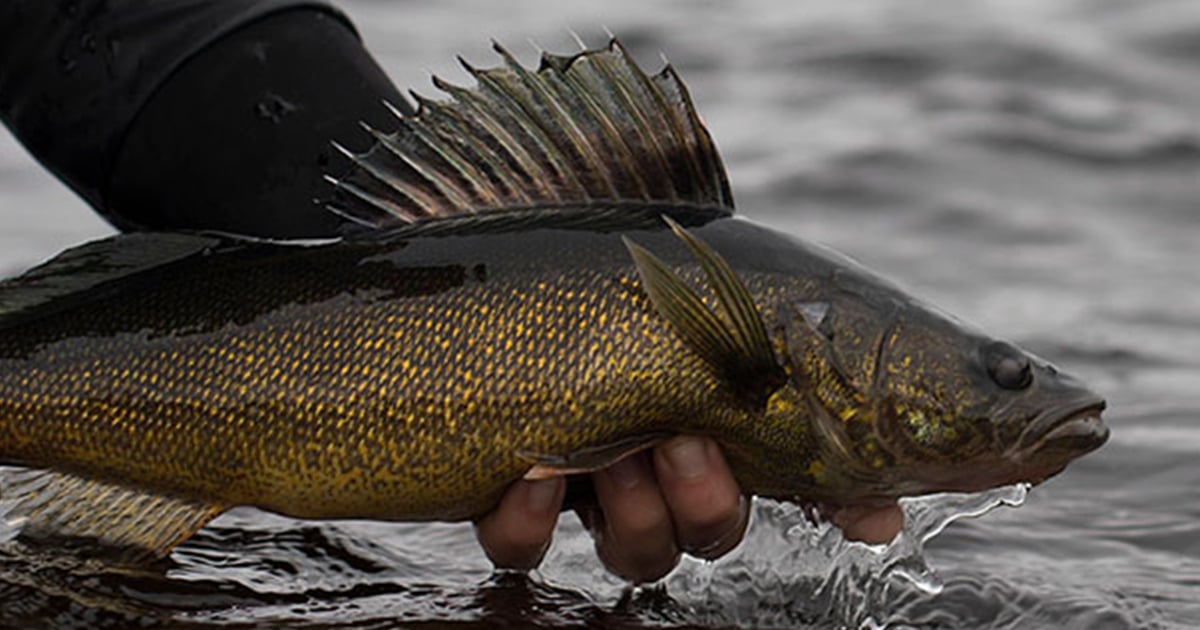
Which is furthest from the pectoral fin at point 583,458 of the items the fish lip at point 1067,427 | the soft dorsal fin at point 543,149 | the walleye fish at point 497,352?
the fish lip at point 1067,427

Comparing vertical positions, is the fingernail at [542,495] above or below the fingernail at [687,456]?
below

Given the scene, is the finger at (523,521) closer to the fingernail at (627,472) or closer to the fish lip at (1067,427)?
the fingernail at (627,472)

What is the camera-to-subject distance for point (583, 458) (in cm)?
390

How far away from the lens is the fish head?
3.94 meters

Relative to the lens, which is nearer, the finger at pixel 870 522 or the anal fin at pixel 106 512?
the anal fin at pixel 106 512

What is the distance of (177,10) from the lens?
4.97m

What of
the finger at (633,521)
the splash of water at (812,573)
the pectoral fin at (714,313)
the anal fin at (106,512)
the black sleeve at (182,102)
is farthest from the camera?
the black sleeve at (182,102)

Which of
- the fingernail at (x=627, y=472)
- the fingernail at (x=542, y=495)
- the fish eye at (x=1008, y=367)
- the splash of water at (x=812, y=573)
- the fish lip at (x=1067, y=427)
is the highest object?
the fish eye at (x=1008, y=367)

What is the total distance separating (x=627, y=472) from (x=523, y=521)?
243mm

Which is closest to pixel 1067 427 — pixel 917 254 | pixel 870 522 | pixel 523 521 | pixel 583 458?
pixel 870 522

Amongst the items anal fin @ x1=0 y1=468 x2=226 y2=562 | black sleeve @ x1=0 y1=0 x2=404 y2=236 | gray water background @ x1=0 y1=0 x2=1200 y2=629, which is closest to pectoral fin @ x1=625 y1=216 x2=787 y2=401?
gray water background @ x1=0 y1=0 x2=1200 y2=629

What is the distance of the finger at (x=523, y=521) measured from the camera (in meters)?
4.07

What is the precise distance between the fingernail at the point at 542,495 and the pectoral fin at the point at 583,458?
117 millimetres

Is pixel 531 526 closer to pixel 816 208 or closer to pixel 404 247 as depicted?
pixel 404 247
